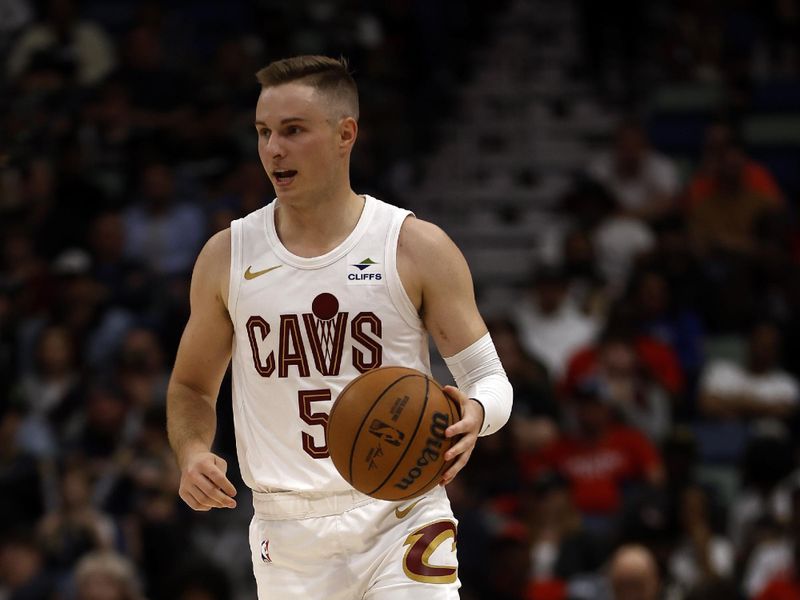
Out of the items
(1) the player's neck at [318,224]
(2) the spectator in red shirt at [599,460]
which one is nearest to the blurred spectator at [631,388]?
(2) the spectator in red shirt at [599,460]

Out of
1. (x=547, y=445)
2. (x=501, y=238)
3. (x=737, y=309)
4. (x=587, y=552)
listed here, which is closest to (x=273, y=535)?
(x=587, y=552)

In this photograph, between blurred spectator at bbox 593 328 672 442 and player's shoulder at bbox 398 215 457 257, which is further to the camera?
blurred spectator at bbox 593 328 672 442

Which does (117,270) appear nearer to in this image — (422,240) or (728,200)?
(728,200)

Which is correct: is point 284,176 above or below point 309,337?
above

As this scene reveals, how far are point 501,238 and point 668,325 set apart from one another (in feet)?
Result: 8.46

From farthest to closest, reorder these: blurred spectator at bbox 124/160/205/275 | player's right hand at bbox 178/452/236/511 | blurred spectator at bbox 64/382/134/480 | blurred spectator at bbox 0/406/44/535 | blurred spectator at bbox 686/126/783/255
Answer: blurred spectator at bbox 686/126/783/255 < blurred spectator at bbox 124/160/205/275 < blurred spectator at bbox 64/382/134/480 < blurred spectator at bbox 0/406/44/535 < player's right hand at bbox 178/452/236/511

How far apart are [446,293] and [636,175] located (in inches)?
311

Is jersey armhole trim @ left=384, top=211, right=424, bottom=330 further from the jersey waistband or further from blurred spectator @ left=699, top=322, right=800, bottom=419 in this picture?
blurred spectator @ left=699, top=322, right=800, bottom=419

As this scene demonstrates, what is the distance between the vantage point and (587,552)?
855 centimetres

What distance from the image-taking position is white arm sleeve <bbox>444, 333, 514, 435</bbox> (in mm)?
4559

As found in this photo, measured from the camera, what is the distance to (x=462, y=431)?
4.28m

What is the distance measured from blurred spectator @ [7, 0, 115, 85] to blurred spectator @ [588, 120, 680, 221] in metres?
4.33

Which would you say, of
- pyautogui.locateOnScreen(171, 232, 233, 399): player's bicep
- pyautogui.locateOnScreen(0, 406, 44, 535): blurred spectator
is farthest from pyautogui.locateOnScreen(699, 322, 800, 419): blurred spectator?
pyautogui.locateOnScreen(171, 232, 233, 399): player's bicep

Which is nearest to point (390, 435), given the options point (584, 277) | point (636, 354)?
point (636, 354)
